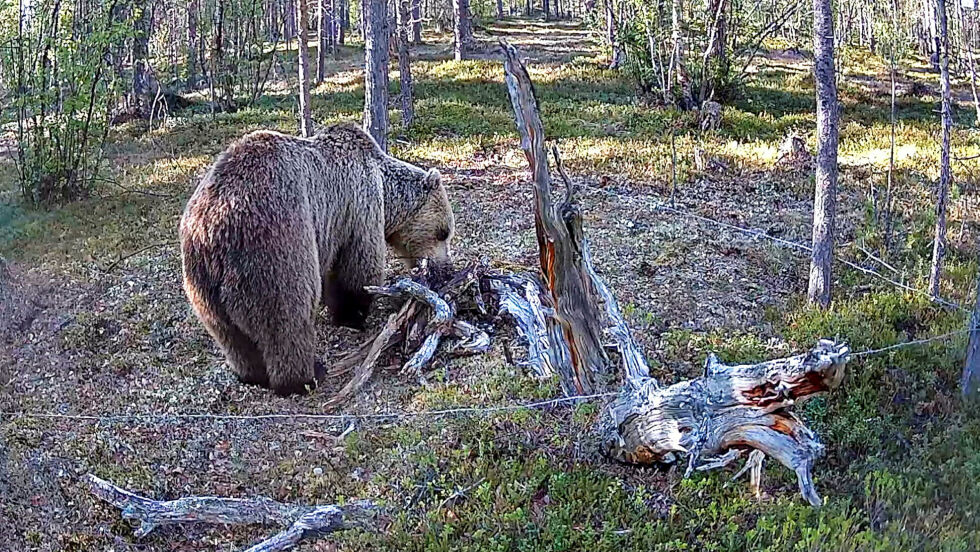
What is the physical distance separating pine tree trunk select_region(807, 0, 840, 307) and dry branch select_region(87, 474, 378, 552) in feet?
15.4

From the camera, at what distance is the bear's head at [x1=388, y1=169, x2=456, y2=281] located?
803 cm

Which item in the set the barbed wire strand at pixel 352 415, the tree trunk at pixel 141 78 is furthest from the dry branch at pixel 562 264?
the tree trunk at pixel 141 78

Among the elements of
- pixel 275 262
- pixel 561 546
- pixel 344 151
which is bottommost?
pixel 561 546

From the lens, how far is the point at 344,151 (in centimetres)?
741

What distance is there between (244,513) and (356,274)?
2783 millimetres

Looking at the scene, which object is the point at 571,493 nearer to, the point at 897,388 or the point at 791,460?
the point at 791,460

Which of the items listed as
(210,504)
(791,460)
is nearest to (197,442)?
(210,504)

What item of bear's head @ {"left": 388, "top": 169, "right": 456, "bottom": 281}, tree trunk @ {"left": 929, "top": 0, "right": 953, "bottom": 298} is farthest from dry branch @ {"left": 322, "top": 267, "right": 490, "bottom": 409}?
tree trunk @ {"left": 929, "top": 0, "right": 953, "bottom": 298}

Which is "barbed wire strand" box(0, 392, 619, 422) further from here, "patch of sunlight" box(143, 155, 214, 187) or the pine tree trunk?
"patch of sunlight" box(143, 155, 214, 187)

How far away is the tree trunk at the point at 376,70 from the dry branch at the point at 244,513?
790cm

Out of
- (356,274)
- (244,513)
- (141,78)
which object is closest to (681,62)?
(356,274)

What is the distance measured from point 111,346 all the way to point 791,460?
565cm

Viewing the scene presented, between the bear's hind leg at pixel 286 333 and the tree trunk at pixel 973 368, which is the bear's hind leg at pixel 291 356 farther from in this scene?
the tree trunk at pixel 973 368

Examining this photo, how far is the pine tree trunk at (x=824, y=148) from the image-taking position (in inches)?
287
